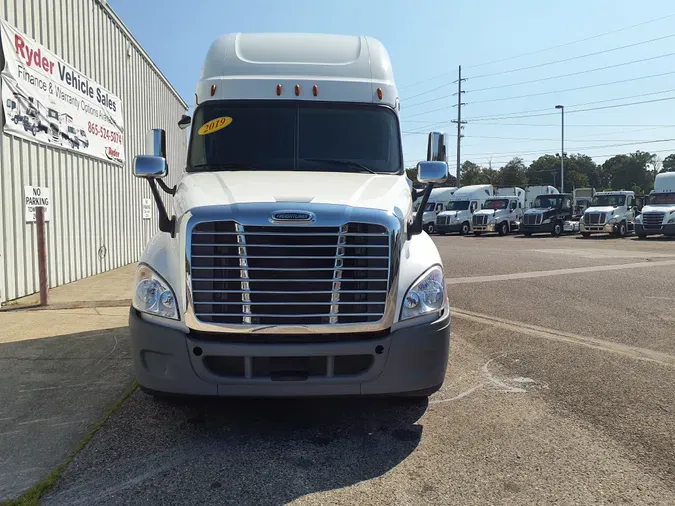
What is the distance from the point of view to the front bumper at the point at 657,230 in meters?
26.3

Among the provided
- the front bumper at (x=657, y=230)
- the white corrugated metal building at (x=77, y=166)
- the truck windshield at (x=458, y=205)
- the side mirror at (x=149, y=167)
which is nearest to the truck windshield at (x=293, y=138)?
the side mirror at (x=149, y=167)

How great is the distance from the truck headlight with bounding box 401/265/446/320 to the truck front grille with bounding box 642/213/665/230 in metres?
27.2

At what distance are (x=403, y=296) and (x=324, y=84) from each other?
2.52 meters

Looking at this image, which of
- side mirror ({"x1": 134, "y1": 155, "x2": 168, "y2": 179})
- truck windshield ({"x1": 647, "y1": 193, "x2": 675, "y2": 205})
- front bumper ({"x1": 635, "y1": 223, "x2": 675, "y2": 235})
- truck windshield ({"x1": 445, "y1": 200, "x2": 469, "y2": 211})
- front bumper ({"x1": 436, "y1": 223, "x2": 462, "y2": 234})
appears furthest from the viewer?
truck windshield ({"x1": 445, "y1": 200, "x2": 469, "y2": 211})

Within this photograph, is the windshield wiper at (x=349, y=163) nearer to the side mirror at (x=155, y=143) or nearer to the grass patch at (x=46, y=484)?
the side mirror at (x=155, y=143)

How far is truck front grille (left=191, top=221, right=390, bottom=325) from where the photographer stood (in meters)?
3.49

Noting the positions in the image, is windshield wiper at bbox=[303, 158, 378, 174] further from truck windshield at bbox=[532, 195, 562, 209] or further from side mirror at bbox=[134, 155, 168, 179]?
truck windshield at bbox=[532, 195, 562, 209]

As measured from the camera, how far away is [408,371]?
3.56 metres

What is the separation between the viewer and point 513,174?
365 feet

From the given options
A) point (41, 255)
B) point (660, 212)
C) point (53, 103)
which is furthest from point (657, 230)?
point (41, 255)

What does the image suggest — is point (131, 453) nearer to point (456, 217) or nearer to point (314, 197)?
point (314, 197)

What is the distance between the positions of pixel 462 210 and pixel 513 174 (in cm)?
8088

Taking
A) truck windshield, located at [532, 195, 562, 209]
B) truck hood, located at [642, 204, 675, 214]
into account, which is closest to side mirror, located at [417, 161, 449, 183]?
truck hood, located at [642, 204, 675, 214]

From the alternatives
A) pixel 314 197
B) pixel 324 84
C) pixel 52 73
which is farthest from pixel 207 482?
pixel 52 73
